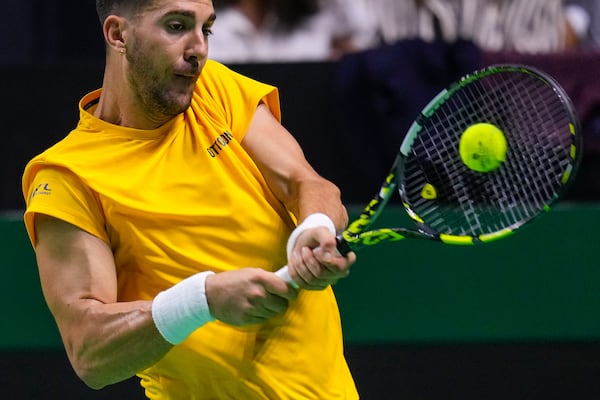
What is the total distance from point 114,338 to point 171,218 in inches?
11.5

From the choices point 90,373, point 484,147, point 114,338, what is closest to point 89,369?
point 90,373

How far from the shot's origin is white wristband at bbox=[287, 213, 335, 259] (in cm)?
236

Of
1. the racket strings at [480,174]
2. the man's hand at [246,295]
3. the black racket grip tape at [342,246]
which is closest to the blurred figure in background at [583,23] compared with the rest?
the racket strings at [480,174]

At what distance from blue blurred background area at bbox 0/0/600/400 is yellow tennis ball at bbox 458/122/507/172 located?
1.31 meters

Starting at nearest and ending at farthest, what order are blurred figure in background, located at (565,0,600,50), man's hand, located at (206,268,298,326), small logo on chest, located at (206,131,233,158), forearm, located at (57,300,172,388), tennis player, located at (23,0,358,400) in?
man's hand, located at (206,268,298,326), forearm, located at (57,300,172,388), tennis player, located at (23,0,358,400), small logo on chest, located at (206,131,233,158), blurred figure in background, located at (565,0,600,50)

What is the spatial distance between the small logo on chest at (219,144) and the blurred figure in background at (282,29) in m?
2.65

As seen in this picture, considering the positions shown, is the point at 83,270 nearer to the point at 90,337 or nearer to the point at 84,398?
the point at 90,337

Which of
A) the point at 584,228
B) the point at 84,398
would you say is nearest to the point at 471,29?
the point at 584,228

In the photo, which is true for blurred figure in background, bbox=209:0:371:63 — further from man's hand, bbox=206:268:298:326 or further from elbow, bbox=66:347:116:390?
man's hand, bbox=206:268:298:326

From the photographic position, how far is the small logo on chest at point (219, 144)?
256cm

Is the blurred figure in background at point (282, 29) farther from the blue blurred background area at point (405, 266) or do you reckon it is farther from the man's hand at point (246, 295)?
the man's hand at point (246, 295)

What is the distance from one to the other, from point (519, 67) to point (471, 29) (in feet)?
8.75

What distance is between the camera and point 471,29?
16.4ft

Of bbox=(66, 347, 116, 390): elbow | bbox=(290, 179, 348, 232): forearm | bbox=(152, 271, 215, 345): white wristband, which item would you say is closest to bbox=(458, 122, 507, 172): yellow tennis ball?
bbox=(290, 179, 348, 232): forearm
